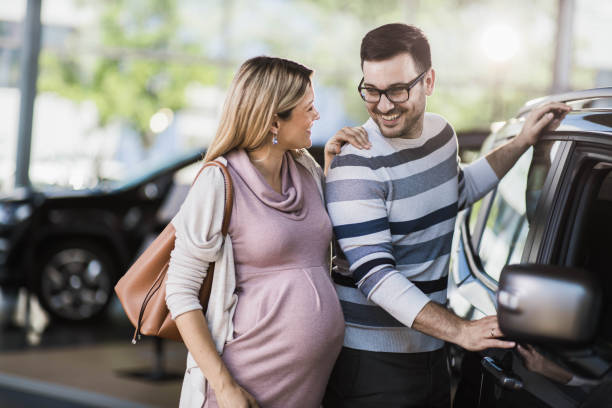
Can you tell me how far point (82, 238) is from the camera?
21.6 feet

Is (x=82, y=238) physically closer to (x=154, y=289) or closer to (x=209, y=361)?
(x=154, y=289)

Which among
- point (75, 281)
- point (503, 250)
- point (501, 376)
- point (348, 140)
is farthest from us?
point (75, 281)

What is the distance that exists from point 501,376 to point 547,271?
49cm

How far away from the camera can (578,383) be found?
1.48 m

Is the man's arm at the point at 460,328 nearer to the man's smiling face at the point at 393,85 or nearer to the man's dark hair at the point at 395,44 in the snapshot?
the man's smiling face at the point at 393,85

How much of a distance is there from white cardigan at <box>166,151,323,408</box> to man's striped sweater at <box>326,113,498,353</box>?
32 cm

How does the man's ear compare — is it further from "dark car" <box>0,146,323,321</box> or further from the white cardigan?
"dark car" <box>0,146,323,321</box>

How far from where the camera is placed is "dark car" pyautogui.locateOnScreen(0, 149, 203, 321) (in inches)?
256

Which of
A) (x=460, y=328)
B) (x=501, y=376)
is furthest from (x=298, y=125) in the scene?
(x=501, y=376)

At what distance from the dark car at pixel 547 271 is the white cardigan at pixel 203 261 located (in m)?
0.64

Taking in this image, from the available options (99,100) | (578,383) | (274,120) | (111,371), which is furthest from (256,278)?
(99,100)

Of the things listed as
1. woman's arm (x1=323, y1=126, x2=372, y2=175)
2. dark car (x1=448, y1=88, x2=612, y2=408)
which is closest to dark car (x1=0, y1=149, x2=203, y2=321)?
dark car (x1=448, y1=88, x2=612, y2=408)

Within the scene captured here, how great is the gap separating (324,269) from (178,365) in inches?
146

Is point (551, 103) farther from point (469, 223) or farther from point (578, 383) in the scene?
point (578, 383)
